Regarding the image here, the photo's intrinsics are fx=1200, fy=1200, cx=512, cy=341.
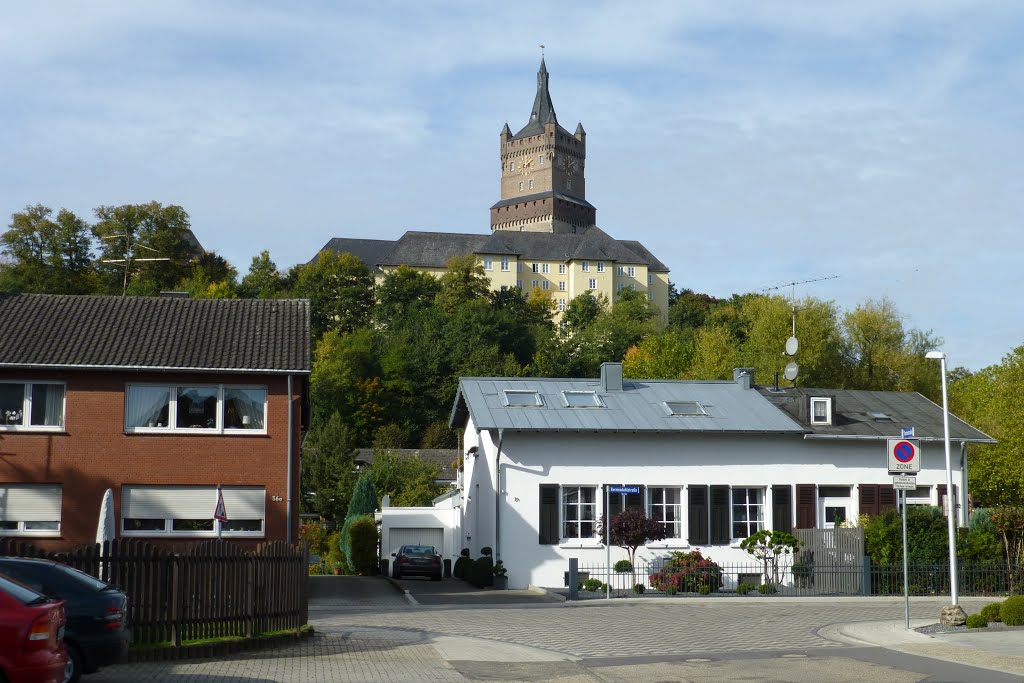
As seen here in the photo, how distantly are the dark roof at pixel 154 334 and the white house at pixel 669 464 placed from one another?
6356 mm

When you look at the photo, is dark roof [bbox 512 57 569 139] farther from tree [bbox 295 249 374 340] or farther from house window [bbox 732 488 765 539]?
house window [bbox 732 488 765 539]

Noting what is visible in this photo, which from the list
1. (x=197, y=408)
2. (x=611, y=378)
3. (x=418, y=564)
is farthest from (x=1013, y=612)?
(x=418, y=564)

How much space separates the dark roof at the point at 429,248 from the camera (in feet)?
494

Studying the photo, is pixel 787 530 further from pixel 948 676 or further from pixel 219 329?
pixel 948 676

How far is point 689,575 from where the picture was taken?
99.6 ft

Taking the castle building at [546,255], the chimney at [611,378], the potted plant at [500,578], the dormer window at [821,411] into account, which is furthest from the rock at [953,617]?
the castle building at [546,255]

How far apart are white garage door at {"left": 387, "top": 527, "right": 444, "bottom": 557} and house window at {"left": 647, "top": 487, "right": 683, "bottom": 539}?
66.9ft

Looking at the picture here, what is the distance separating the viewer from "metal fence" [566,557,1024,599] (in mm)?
30109

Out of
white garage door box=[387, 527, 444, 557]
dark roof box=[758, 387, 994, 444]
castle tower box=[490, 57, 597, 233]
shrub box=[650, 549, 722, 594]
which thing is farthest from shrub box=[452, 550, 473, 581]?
castle tower box=[490, 57, 597, 233]

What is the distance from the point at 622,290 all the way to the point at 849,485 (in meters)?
107

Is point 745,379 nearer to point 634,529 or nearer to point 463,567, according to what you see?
point 634,529

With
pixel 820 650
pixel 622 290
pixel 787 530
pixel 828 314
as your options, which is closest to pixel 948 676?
pixel 820 650

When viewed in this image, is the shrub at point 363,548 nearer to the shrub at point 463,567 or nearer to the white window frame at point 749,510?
the shrub at point 463,567

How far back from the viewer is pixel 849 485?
35.8 m
